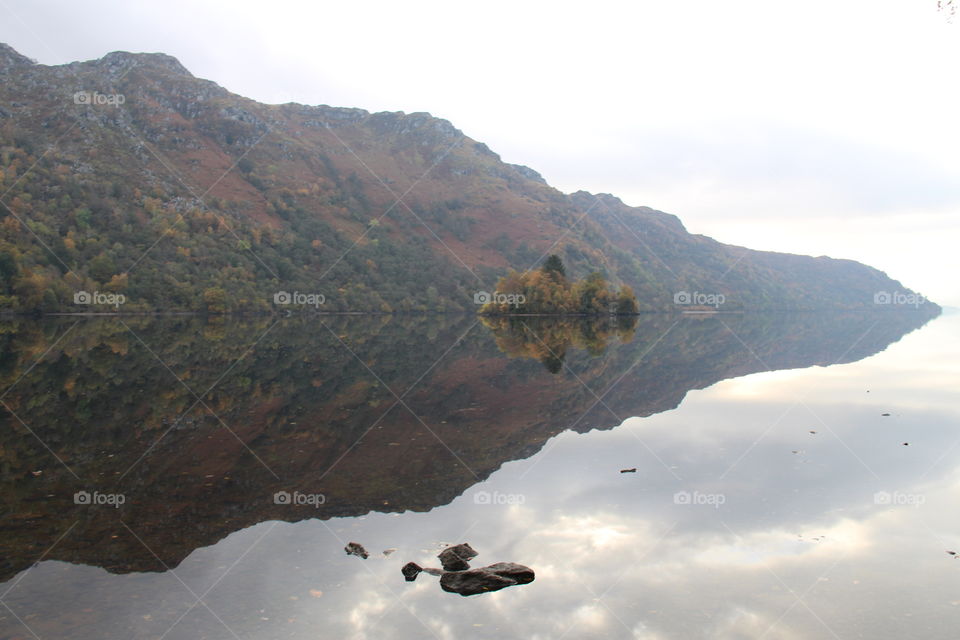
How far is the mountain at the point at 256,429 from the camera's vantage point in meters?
13.5

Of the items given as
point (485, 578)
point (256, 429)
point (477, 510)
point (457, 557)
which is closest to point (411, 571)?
point (457, 557)

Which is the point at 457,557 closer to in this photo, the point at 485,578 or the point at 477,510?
the point at 485,578

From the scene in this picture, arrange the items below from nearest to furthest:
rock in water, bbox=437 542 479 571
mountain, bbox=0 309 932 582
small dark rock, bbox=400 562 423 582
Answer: small dark rock, bbox=400 562 423 582
rock in water, bbox=437 542 479 571
mountain, bbox=0 309 932 582

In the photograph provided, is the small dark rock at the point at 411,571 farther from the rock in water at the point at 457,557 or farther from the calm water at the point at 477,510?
the rock in water at the point at 457,557

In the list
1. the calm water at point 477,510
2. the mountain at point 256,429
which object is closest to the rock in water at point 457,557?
the calm water at point 477,510

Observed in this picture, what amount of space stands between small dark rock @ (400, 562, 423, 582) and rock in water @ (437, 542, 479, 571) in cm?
51

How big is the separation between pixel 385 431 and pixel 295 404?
7.47 metres

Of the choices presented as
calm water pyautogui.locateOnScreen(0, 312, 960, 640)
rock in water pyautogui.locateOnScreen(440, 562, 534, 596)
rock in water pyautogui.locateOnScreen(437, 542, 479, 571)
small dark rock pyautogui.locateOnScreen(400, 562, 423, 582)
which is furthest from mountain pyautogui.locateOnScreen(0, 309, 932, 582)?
rock in water pyautogui.locateOnScreen(440, 562, 534, 596)

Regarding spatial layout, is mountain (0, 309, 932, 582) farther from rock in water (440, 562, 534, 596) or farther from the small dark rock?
rock in water (440, 562, 534, 596)

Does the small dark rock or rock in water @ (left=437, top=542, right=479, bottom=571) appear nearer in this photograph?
the small dark rock

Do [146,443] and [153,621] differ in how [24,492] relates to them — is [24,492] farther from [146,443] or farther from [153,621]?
[153,621]

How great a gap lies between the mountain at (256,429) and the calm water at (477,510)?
0.12 metres

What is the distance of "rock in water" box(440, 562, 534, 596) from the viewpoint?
10.5 meters

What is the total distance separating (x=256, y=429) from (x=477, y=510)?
38.6 feet
